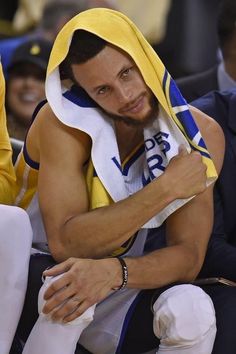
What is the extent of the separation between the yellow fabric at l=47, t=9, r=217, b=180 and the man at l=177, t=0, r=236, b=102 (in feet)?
4.30

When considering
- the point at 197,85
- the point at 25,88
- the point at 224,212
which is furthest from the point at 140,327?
the point at 25,88

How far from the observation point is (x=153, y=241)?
3.30 meters

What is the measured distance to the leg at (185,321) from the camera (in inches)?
112

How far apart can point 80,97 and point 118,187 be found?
0.89ft

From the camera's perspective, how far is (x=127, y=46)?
2.99 meters

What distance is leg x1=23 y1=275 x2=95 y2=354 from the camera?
9.25ft

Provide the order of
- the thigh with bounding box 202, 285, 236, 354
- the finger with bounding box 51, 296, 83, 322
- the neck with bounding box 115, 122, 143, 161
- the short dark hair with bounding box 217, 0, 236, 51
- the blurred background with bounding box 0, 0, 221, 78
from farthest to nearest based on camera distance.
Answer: the blurred background with bounding box 0, 0, 221, 78 < the short dark hair with bounding box 217, 0, 236, 51 < the neck with bounding box 115, 122, 143, 161 < the thigh with bounding box 202, 285, 236, 354 < the finger with bounding box 51, 296, 83, 322

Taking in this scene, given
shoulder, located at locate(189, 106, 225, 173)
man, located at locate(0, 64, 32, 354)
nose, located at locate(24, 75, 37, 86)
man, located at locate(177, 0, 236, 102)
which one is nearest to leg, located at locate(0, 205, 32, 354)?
man, located at locate(0, 64, 32, 354)

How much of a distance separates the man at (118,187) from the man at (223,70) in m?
1.30

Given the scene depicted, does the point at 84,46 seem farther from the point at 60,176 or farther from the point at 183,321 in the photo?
the point at 183,321

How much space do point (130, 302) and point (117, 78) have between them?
60cm

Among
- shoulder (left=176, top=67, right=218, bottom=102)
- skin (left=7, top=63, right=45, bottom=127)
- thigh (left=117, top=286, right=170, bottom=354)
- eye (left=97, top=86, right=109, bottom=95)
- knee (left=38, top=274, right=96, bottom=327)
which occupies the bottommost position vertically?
skin (left=7, top=63, right=45, bottom=127)

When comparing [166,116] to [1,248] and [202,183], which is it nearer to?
[202,183]

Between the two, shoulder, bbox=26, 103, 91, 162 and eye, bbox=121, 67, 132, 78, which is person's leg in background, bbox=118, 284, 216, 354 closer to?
shoulder, bbox=26, 103, 91, 162
